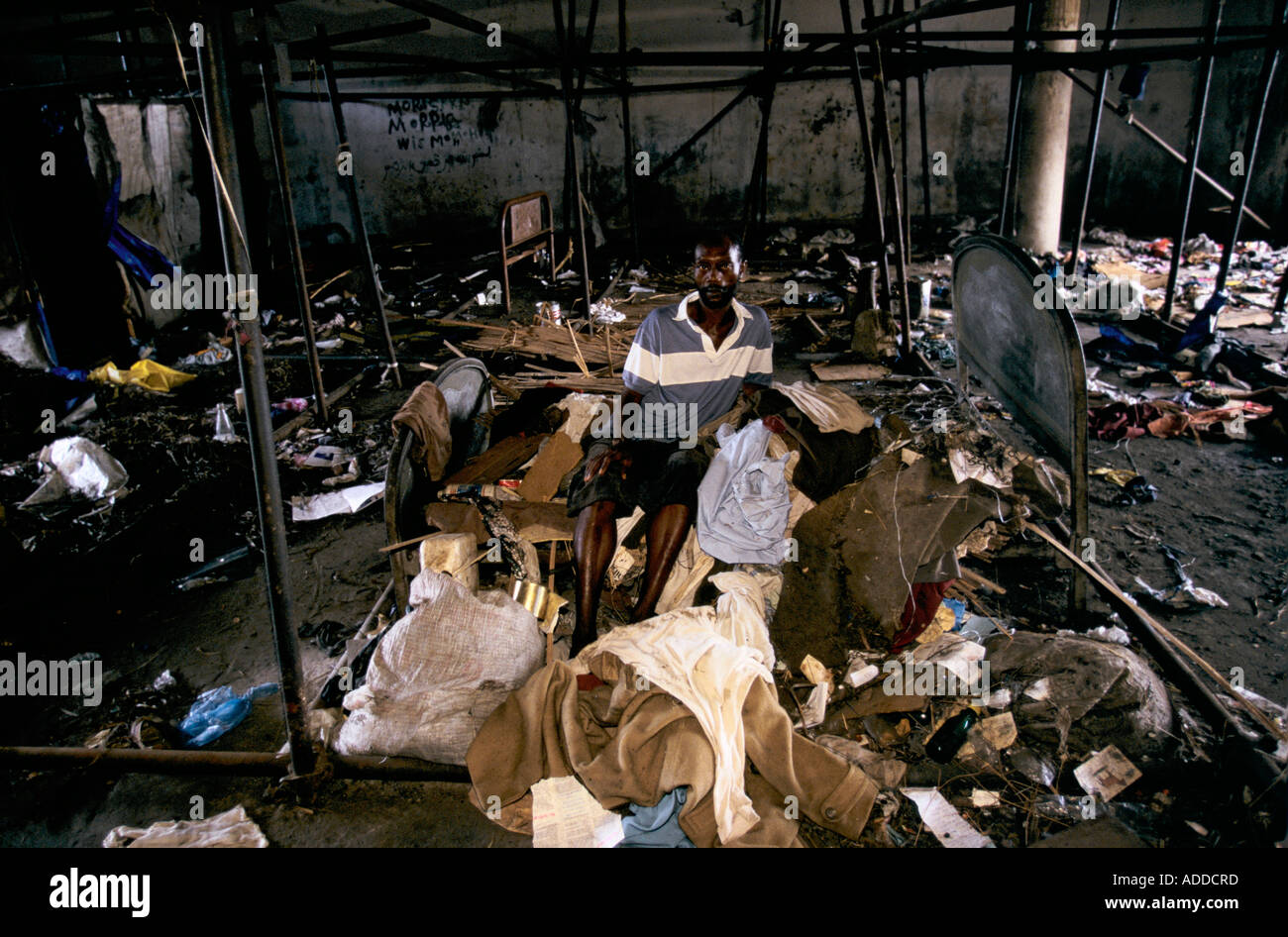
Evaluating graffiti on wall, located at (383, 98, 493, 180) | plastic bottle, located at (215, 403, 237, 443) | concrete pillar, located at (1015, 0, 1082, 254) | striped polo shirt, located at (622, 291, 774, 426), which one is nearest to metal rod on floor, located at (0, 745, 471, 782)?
striped polo shirt, located at (622, 291, 774, 426)

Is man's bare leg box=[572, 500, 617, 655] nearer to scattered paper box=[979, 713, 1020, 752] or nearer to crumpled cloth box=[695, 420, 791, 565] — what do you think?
crumpled cloth box=[695, 420, 791, 565]

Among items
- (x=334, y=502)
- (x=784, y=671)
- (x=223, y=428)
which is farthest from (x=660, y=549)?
(x=223, y=428)

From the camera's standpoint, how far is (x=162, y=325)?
29.4ft

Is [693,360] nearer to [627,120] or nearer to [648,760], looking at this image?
[648,760]

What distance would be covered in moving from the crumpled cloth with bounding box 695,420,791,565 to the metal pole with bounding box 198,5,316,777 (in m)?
1.76

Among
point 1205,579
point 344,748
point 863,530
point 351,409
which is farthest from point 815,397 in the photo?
point 351,409

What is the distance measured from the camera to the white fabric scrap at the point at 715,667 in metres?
2.20

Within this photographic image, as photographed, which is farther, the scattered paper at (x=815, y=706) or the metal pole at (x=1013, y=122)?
the metal pole at (x=1013, y=122)

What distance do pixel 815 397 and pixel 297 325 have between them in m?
8.13

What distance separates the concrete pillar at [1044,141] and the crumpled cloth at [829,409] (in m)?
Result: 7.67

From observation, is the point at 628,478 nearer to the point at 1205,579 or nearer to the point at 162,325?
the point at 1205,579

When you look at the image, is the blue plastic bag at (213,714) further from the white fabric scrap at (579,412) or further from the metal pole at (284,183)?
the metal pole at (284,183)

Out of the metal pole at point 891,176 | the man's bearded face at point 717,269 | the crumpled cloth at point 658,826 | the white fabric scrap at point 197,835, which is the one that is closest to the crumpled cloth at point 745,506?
the man's bearded face at point 717,269

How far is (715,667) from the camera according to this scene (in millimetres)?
2412
